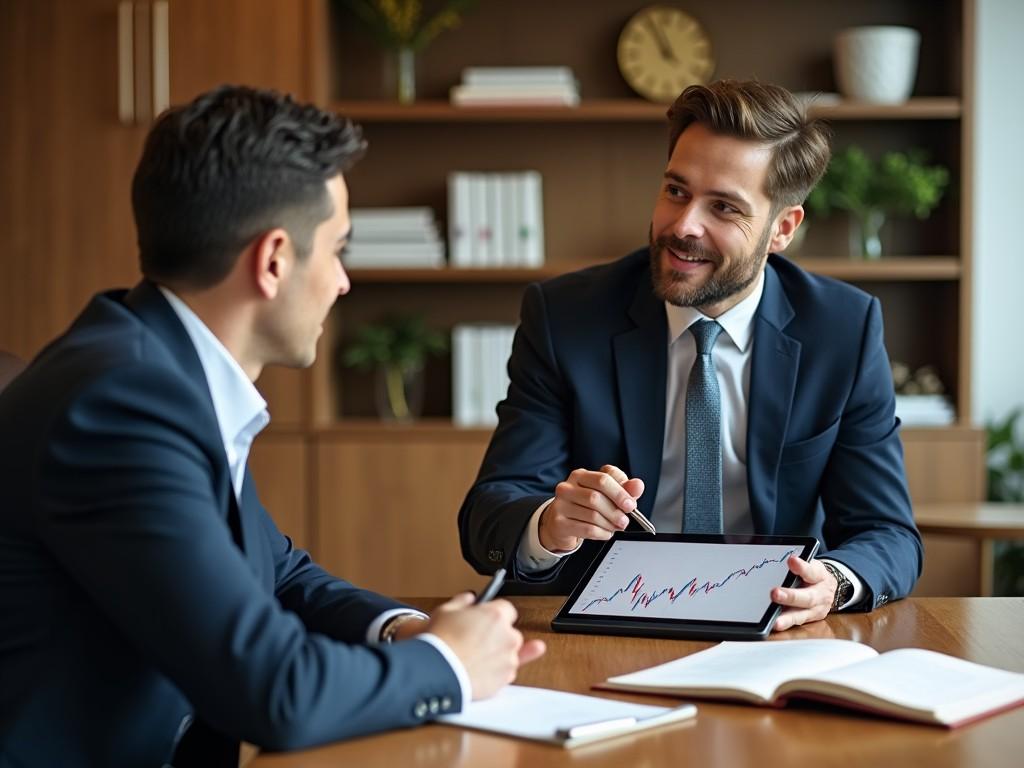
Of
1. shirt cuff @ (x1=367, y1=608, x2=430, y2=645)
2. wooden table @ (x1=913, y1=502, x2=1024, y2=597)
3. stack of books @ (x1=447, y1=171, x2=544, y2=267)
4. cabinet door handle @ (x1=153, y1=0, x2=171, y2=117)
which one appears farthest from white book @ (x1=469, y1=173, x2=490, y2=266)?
shirt cuff @ (x1=367, y1=608, x2=430, y2=645)

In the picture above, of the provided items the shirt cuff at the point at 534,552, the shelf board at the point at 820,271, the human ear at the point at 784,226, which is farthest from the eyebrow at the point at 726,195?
the shelf board at the point at 820,271

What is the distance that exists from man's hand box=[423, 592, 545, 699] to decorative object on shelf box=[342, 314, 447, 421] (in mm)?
2672

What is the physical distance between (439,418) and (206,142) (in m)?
2.90

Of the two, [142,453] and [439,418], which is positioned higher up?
[142,453]

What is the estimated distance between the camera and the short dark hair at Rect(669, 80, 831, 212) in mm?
2178

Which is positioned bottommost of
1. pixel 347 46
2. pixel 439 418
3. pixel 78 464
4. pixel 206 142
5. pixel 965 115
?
pixel 439 418

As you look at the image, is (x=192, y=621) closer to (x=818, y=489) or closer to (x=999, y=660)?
(x=999, y=660)

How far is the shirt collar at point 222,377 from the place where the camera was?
1.35 meters

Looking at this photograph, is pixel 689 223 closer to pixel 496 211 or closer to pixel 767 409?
pixel 767 409

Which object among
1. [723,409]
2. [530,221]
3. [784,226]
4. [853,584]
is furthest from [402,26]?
[853,584]

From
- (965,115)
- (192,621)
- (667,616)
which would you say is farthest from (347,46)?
(192,621)

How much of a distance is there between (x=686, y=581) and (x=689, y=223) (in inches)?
28.6

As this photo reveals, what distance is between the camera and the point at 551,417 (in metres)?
2.21

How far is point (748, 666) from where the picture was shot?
1.37 meters
